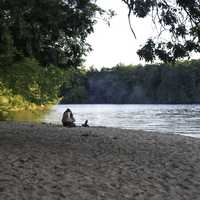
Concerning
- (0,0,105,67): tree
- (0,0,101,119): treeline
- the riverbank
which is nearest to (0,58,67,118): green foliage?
(0,0,101,119): treeline

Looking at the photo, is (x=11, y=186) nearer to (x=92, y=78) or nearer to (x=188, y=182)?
(x=188, y=182)

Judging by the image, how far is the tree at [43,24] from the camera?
54.2 feet

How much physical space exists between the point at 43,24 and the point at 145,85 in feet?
521

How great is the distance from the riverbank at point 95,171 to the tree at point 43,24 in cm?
366

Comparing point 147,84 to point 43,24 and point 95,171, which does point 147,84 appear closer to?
point 43,24

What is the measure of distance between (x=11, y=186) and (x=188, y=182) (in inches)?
167

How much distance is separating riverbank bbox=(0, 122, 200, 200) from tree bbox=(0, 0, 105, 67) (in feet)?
12.0

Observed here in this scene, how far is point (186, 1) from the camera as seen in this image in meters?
13.8

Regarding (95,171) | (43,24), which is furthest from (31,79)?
(95,171)

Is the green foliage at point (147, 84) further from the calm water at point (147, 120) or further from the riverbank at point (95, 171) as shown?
the riverbank at point (95, 171)

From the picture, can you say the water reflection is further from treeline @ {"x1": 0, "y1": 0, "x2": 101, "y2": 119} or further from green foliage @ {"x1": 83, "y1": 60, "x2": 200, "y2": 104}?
green foliage @ {"x1": 83, "y1": 60, "x2": 200, "y2": 104}

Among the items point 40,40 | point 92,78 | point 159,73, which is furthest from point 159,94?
point 40,40

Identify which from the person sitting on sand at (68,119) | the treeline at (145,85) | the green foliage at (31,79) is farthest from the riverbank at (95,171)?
the treeline at (145,85)

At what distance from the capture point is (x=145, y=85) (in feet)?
577
